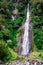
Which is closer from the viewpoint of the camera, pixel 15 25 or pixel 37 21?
pixel 37 21

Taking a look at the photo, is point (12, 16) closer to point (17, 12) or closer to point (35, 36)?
point (17, 12)

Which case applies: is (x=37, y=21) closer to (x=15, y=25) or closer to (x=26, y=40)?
(x=15, y=25)

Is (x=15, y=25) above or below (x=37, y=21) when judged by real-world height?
below

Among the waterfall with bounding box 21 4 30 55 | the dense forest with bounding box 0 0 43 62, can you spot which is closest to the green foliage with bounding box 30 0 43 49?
the dense forest with bounding box 0 0 43 62

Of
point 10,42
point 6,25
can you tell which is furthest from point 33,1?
point 10,42

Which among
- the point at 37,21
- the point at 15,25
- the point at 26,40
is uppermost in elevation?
the point at 37,21

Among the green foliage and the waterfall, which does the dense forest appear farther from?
the waterfall

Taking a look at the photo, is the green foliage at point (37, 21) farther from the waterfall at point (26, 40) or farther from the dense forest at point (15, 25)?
the waterfall at point (26, 40)

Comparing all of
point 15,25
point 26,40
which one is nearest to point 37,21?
point 15,25

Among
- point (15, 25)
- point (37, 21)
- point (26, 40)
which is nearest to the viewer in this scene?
point (26, 40)

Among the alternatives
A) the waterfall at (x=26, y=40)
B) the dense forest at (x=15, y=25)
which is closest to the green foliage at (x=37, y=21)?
the dense forest at (x=15, y=25)
